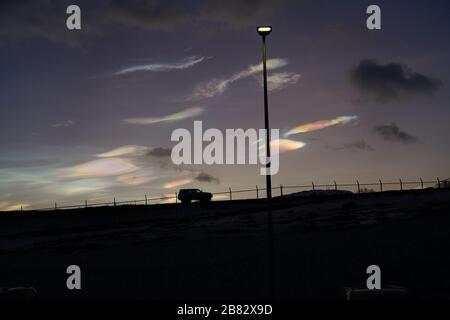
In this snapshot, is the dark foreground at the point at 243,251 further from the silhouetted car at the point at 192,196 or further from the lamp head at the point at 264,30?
the lamp head at the point at 264,30

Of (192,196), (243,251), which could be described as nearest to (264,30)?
(243,251)

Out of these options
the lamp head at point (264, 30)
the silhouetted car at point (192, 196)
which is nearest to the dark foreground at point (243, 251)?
the silhouetted car at point (192, 196)

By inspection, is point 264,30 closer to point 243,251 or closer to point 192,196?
point 243,251

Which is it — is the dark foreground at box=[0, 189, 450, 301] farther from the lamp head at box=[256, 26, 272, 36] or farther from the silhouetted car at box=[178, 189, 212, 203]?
the lamp head at box=[256, 26, 272, 36]

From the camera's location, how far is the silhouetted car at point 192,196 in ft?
231

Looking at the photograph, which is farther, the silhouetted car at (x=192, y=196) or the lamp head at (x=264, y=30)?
the silhouetted car at (x=192, y=196)

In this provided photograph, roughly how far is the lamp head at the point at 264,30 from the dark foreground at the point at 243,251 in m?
11.0

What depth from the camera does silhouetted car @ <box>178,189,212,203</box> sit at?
70438 millimetres

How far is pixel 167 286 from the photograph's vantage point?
3028cm

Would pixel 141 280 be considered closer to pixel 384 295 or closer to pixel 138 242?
pixel 138 242

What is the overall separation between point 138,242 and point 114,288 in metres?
15.7

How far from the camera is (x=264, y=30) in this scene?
23.1m

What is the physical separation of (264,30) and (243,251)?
19644 millimetres
